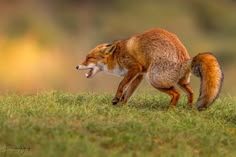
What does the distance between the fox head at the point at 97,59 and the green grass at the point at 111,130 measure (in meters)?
0.92

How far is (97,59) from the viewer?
10844mm

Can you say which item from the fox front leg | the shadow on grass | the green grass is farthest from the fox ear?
the green grass

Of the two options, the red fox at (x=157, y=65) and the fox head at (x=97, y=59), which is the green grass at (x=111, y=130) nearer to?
the red fox at (x=157, y=65)

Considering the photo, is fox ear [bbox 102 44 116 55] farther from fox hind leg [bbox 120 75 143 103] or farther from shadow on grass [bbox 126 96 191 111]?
shadow on grass [bbox 126 96 191 111]

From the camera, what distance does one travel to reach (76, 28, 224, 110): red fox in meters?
9.88

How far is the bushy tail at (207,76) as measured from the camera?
9.72 metres

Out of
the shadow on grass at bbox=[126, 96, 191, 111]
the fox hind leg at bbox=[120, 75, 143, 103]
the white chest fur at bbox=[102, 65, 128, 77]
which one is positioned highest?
the white chest fur at bbox=[102, 65, 128, 77]

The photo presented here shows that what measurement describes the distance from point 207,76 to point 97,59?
6.72ft

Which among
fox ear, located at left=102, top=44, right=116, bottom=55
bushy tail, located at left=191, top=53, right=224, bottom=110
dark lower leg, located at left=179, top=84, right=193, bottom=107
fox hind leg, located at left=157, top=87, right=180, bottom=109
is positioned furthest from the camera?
fox ear, located at left=102, top=44, right=116, bottom=55

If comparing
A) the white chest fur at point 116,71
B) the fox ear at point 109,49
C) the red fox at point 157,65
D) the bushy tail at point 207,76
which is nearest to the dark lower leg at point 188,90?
the red fox at point 157,65

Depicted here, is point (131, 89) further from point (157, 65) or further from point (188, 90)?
point (188, 90)

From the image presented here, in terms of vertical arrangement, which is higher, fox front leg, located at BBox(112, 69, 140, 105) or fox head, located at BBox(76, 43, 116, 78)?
fox head, located at BBox(76, 43, 116, 78)

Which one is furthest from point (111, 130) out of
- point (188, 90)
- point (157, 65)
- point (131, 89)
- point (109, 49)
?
point (109, 49)

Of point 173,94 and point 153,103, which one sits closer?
point 173,94
